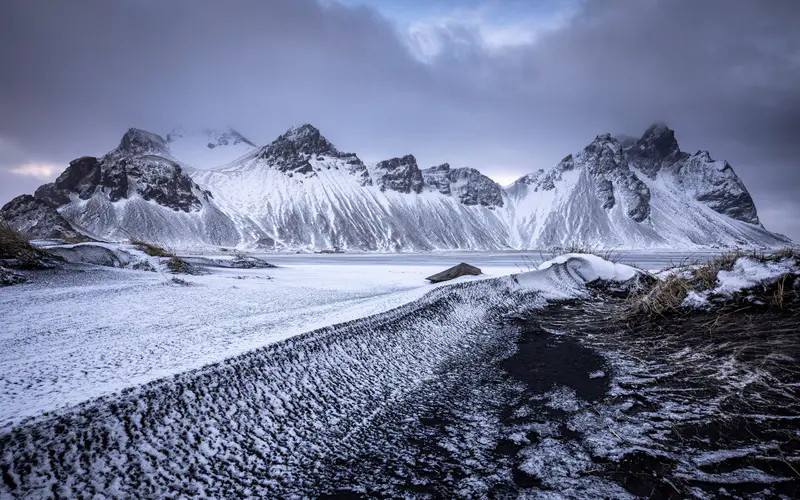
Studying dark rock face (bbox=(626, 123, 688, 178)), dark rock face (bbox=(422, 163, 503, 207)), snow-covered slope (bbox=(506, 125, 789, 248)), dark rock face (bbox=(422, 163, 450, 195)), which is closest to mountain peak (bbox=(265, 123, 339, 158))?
dark rock face (bbox=(422, 163, 450, 195))

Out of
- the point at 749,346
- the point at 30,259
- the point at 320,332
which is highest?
the point at 30,259

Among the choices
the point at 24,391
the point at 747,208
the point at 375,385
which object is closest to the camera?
the point at 24,391

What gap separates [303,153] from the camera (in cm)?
11631

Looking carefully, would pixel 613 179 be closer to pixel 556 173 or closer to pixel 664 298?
pixel 556 173

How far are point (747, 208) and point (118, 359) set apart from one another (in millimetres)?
202989

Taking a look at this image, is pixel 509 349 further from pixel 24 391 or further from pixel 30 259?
pixel 30 259

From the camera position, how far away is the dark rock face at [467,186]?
131 m

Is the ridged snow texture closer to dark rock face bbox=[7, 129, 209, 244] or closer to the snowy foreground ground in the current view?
the snowy foreground ground

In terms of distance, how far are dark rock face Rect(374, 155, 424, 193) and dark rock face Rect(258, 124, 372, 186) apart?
6092mm

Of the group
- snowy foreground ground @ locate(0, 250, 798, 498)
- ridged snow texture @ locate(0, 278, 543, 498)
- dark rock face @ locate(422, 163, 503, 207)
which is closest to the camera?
ridged snow texture @ locate(0, 278, 543, 498)

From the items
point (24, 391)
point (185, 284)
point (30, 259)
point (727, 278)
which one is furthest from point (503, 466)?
point (30, 259)

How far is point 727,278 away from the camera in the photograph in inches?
125

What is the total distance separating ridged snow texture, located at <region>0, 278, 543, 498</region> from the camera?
871mm

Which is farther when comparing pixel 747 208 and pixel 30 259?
pixel 747 208
